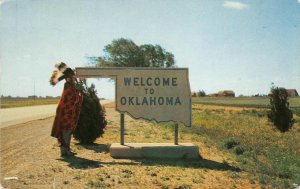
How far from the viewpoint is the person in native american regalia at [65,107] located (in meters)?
9.19

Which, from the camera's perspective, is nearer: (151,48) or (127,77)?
(127,77)

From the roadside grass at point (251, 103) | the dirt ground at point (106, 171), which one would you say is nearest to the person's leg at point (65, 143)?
the dirt ground at point (106, 171)

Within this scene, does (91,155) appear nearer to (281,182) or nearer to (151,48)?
(281,182)

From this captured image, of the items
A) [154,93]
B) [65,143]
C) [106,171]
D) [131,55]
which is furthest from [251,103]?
[106,171]

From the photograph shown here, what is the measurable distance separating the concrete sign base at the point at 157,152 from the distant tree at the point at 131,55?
44.8m

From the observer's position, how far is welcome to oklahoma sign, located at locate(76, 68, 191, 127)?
9.83 meters

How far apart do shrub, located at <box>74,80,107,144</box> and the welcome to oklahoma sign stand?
1818mm

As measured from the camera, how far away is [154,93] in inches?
388

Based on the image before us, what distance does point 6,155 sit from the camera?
9562 mm

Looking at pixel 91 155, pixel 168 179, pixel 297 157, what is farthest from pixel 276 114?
pixel 168 179

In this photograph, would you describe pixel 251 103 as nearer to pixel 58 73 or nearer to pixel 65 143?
pixel 65 143

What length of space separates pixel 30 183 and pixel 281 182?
4.45m

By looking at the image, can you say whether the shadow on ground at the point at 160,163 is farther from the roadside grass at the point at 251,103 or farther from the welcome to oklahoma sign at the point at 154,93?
the roadside grass at the point at 251,103

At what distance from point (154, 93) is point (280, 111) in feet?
36.4
